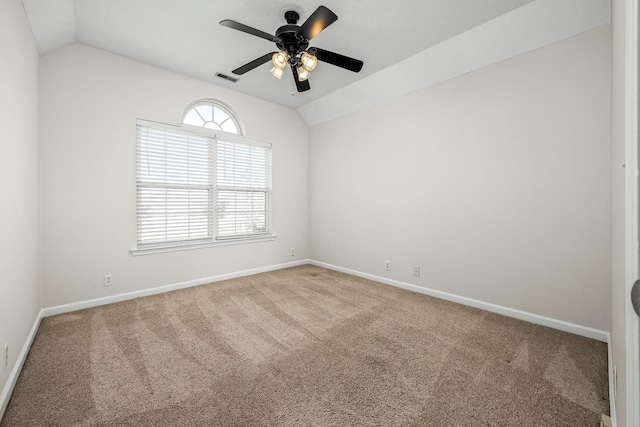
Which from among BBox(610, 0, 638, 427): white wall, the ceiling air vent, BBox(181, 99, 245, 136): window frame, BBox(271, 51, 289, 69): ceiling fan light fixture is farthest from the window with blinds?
BBox(610, 0, 638, 427): white wall

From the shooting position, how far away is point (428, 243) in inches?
137

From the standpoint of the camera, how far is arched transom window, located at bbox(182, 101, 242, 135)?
12.8ft

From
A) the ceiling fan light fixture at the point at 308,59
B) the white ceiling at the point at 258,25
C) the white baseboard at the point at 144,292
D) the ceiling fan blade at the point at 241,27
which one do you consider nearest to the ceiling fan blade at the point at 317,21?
the ceiling fan light fixture at the point at 308,59

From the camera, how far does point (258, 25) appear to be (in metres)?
2.64

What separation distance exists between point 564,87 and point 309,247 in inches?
164

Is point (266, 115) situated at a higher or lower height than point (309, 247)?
higher

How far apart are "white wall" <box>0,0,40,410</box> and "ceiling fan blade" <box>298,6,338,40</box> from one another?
187 cm

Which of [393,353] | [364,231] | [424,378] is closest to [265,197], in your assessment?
[364,231]

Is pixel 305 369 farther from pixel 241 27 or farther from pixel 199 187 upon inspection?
pixel 199 187

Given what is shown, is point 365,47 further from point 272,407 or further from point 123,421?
point 123,421

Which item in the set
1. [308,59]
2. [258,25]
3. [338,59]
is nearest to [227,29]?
[258,25]

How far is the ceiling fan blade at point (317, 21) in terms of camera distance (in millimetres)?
1903

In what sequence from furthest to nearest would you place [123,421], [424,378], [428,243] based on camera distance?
[428,243], [424,378], [123,421]

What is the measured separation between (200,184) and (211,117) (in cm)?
106
